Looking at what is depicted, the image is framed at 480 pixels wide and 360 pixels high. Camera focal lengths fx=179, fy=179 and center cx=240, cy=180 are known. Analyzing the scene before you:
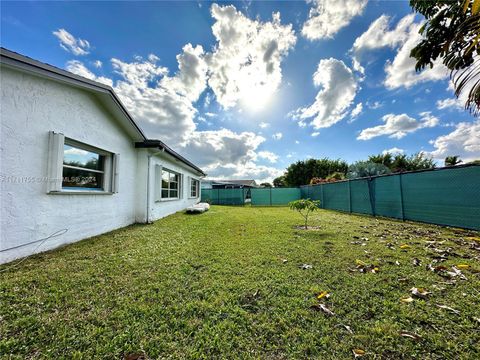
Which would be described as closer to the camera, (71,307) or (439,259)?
(71,307)

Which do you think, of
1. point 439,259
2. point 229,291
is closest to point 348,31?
point 439,259

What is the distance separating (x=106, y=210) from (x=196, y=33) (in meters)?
7.30

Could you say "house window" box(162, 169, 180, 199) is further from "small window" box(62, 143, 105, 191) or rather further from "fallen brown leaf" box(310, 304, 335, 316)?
"fallen brown leaf" box(310, 304, 335, 316)

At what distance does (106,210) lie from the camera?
5230mm

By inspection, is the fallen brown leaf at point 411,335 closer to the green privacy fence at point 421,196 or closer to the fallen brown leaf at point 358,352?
the fallen brown leaf at point 358,352

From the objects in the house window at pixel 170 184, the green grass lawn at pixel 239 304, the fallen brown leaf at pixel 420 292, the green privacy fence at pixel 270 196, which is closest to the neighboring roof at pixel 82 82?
the house window at pixel 170 184

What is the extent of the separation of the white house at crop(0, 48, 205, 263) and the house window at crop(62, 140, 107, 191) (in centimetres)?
2

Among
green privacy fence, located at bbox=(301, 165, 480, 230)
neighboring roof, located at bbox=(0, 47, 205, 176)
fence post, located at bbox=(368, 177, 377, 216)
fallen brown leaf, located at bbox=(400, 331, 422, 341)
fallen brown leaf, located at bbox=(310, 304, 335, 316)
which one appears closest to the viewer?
fallen brown leaf, located at bbox=(400, 331, 422, 341)

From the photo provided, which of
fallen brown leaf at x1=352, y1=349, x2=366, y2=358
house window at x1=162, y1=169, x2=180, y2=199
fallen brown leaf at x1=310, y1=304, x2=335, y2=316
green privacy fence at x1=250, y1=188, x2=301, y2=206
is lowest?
fallen brown leaf at x1=310, y1=304, x2=335, y2=316

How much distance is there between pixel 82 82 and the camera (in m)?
4.20

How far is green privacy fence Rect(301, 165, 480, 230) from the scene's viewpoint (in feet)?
16.1

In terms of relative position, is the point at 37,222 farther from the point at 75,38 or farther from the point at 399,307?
the point at 399,307

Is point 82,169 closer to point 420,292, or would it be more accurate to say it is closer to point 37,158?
point 37,158

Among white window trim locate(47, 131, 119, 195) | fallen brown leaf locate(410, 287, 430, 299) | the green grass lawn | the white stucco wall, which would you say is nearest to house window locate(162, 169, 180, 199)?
white window trim locate(47, 131, 119, 195)
